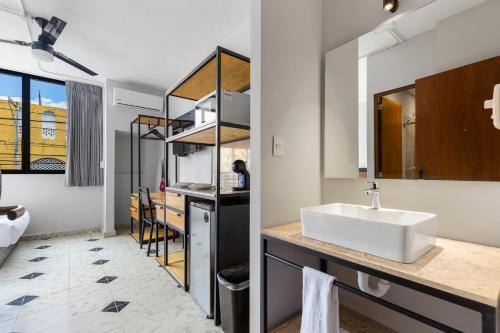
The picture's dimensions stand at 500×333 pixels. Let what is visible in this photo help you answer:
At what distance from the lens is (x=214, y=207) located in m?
1.79

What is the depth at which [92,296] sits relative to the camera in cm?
213

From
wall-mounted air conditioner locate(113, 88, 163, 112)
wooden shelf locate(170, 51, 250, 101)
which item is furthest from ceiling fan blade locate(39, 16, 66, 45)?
wall-mounted air conditioner locate(113, 88, 163, 112)

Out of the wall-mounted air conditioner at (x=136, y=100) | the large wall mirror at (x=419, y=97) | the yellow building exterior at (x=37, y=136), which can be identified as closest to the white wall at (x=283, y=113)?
the large wall mirror at (x=419, y=97)

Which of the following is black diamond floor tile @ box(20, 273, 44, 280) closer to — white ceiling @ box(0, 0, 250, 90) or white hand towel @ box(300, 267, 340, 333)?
white ceiling @ box(0, 0, 250, 90)

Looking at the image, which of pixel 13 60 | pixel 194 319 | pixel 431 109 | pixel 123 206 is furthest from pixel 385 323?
pixel 13 60

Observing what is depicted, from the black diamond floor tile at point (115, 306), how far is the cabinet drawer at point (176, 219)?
0.75 meters

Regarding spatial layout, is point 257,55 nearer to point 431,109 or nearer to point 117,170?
point 431,109

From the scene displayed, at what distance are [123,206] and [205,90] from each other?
133 inches

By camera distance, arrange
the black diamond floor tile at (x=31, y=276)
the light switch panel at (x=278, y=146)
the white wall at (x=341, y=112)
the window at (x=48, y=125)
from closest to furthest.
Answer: the light switch panel at (x=278, y=146), the white wall at (x=341, y=112), the black diamond floor tile at (x=31, y=276), the window at (x=48, y=125)

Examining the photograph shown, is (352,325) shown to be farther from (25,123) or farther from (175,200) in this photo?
(25,123)

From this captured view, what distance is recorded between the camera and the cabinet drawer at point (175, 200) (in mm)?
2277

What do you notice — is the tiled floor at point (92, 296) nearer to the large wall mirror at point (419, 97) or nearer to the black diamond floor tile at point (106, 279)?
the black diamond floor tile at point (106, 279)

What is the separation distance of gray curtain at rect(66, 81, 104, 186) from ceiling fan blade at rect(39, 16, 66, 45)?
1843 millimetres

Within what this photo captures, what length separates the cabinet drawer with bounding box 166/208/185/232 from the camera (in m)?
2.27
